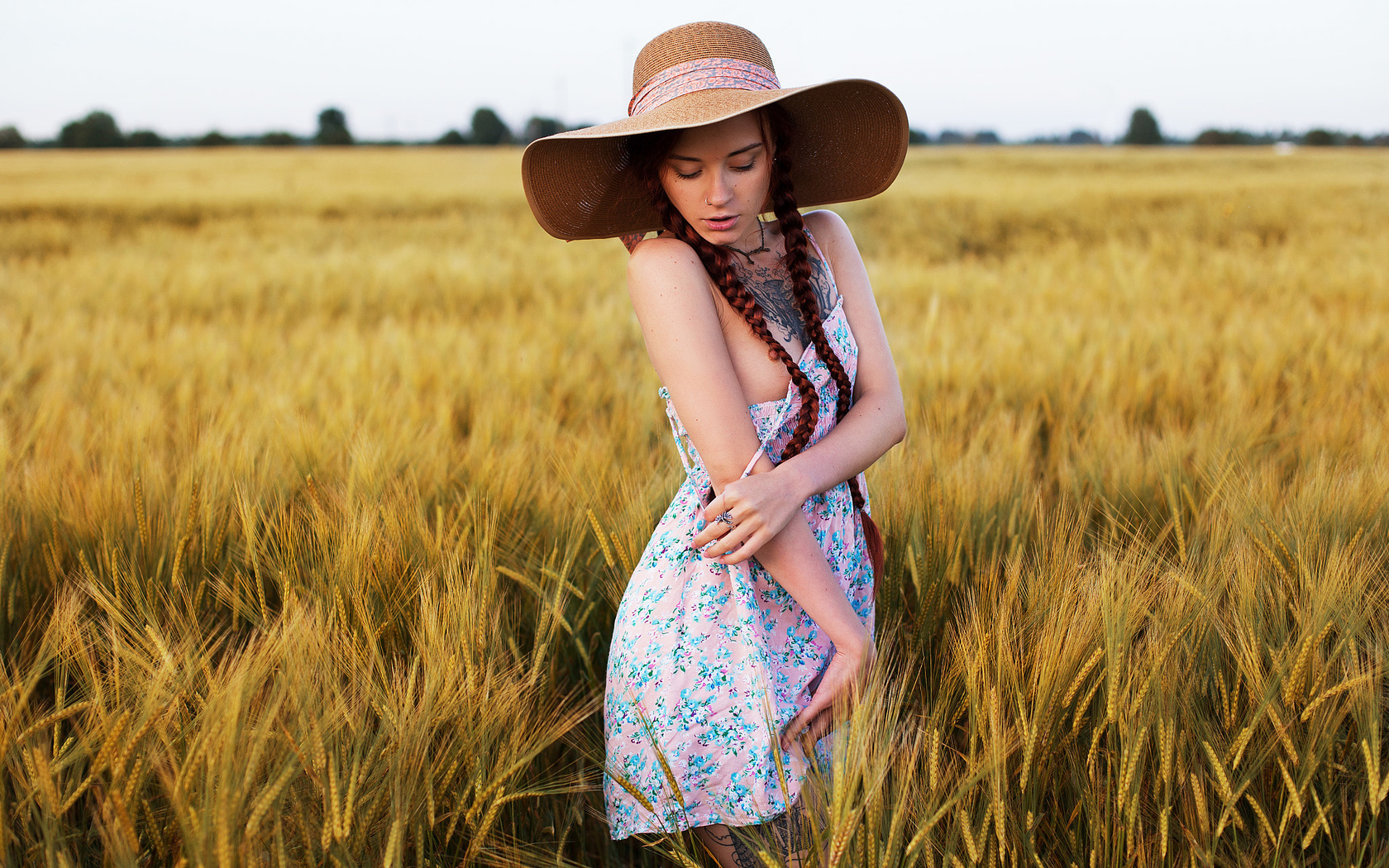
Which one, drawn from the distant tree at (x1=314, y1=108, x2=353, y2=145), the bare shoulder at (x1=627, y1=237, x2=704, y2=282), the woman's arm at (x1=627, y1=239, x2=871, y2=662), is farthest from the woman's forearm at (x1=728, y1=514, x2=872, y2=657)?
the distant tree at (x1=314, y1=108, x2=353, y2=145)

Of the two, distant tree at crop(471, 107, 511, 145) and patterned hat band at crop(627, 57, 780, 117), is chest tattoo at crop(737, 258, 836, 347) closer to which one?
patterned hat band at crop(627, 57, 780, 117)

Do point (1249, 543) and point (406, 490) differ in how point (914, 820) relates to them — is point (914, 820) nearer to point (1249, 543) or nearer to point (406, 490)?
point (1249, 543)

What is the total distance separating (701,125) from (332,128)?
2167 inches

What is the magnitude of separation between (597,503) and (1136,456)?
1189mm

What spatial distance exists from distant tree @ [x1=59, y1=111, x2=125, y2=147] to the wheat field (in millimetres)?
48301

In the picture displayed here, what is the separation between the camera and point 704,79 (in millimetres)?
1046

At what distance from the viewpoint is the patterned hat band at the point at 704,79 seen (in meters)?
1.04

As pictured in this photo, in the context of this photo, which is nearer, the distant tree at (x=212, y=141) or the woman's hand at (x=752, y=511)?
the woman's hand at (x=752, y=511)

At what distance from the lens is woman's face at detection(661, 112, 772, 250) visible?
103 centimetres

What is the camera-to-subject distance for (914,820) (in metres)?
0.96

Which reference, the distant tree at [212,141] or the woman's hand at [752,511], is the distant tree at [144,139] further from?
the woman's hand at [752,511]

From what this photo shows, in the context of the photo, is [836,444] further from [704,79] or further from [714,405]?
[704,79]

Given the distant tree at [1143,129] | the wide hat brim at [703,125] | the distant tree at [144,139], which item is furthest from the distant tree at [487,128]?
the wide hat brim at [703,125]

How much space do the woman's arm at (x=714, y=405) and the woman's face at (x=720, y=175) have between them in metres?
0.06
